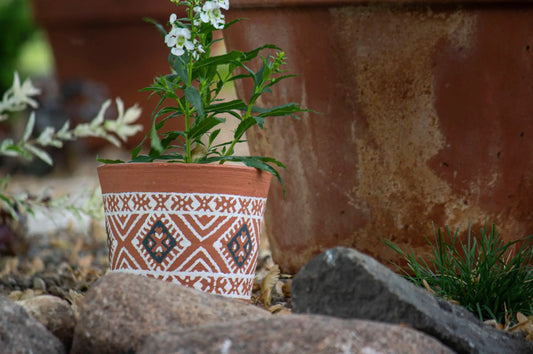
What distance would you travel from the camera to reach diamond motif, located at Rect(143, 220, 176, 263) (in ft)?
4.76

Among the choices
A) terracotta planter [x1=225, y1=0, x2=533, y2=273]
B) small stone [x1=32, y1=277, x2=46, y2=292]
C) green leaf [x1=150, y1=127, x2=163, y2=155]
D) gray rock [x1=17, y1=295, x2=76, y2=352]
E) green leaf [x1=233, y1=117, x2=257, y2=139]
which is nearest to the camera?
gray rock [x1=17, y1=295, x2=76, y2=352]

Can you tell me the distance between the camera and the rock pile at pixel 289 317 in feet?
3.36

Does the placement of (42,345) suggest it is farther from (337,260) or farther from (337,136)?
(337,136)

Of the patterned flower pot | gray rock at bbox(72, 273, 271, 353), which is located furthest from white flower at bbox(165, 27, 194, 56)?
gray rock at bbox(72, 273, 271, 353)

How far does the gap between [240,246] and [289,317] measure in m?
0.48

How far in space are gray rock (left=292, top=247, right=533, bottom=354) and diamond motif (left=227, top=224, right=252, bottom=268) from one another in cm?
30

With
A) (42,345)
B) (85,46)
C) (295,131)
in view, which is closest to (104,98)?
(85,46)

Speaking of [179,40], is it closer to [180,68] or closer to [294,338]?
[180,68]

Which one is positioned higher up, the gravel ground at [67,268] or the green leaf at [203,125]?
the green leaf at [203,125]

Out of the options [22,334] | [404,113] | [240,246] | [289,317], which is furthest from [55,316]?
[404,113]

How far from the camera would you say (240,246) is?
151 cm

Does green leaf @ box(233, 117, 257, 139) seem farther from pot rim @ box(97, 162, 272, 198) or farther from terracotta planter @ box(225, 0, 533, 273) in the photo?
terracotta planter @ box(225, 0, 533, 273)

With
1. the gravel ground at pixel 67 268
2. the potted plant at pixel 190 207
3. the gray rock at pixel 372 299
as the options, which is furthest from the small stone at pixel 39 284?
the gray rock at pixel 372 299

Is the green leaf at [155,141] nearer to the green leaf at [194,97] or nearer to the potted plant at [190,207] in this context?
the potted plant at [190,207]
